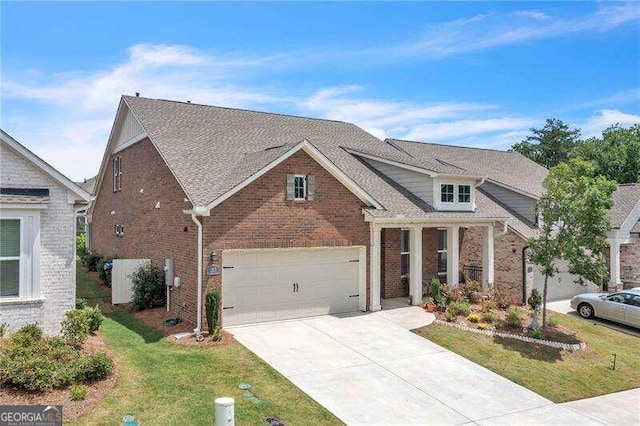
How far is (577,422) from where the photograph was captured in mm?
10305

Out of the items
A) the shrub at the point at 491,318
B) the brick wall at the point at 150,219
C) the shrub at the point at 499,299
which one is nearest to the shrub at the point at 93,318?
the brick wall at the point at 150,219

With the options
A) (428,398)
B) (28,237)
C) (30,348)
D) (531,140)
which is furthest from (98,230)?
(531,140)

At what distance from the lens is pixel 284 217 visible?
15.3 metres

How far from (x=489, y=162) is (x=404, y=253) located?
1224 centimetres

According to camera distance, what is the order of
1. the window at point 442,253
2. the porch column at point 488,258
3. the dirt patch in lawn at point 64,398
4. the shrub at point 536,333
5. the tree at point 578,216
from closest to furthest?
the dirt patch in lawn at point 64,398 < the tree at point 578,216 < the shrub at point 536,333 < the porch column at point 488,258 < the window at point 442,253

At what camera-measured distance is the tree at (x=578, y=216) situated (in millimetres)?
14867

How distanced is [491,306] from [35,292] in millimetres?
14809

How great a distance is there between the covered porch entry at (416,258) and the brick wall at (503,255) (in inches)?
21.9

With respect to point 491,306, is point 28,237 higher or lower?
higher

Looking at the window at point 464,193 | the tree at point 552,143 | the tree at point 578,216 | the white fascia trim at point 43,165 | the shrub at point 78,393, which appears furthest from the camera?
the tree at point 552,143

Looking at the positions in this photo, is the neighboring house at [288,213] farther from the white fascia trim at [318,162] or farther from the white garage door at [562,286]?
the white garage door at [562,286]

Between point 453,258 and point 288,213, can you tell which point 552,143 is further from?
point 288,213

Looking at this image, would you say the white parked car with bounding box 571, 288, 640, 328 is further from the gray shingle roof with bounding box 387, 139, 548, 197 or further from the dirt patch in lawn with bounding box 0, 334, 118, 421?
the dirt patch in lawn with bounding box 0, 334, 118, 421

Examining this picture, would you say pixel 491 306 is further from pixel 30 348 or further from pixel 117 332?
pixel 30 348
